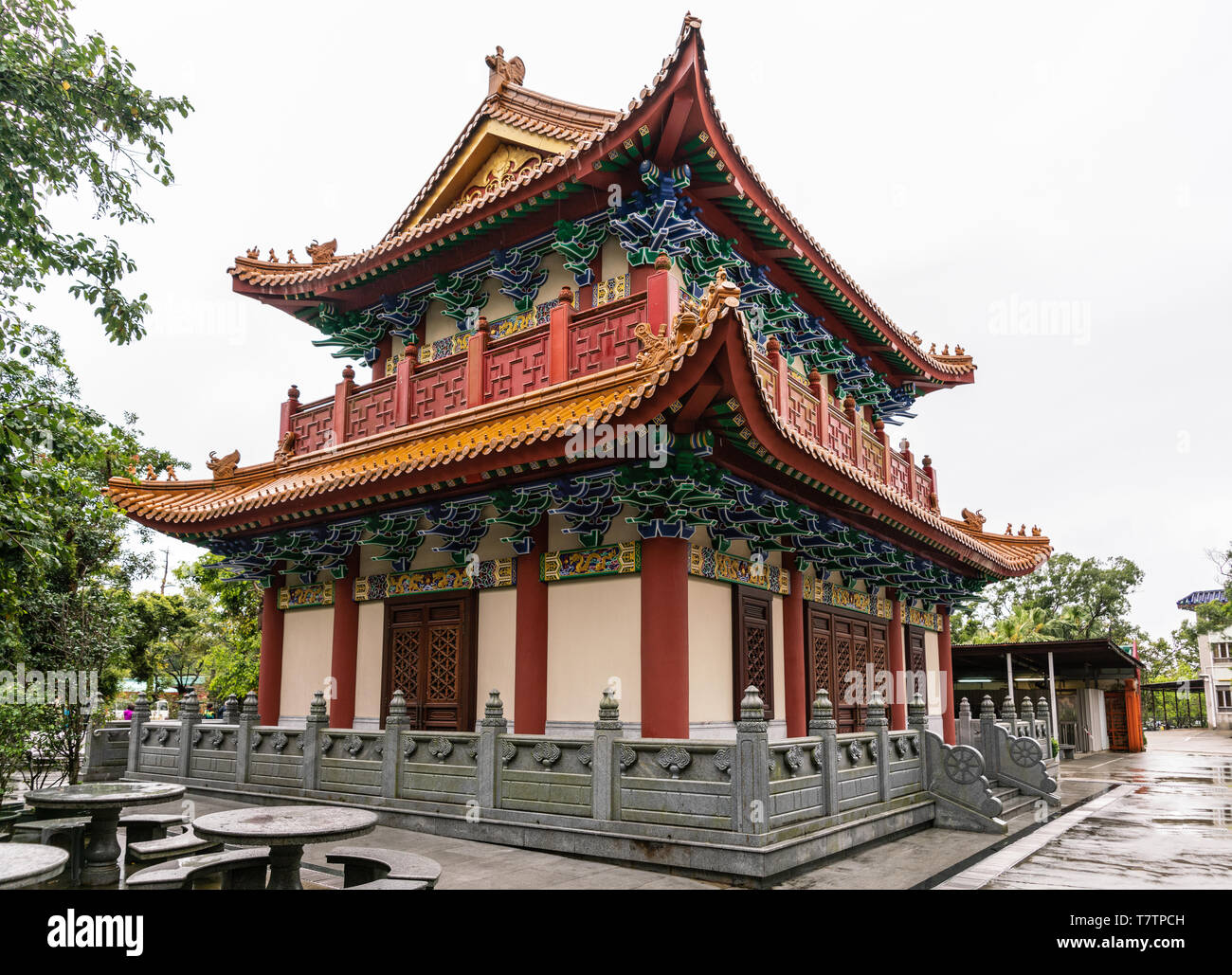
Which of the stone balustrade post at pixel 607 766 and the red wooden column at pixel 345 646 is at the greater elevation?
the red wooden column at pixel 345 646

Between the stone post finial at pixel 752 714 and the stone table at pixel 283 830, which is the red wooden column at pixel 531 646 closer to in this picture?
the stone post finial at pixel 752 714

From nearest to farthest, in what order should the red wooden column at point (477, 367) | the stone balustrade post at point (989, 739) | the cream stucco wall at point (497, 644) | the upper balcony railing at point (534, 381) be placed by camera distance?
1. the upper balcony railing at point (534, 381)
2. the cream stucco wall at point (497, 644)
3. the red wooden column at point (477, 367)
4. the stone balustrade post at point (989, 739)

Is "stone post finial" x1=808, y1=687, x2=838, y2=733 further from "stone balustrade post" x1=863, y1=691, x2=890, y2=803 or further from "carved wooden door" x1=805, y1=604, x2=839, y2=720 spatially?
"carved wooden door" x1=805, y1=604, x2=839, y2=720

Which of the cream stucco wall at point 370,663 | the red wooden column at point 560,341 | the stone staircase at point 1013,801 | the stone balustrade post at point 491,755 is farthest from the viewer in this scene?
the stone staircase at point 1013,801

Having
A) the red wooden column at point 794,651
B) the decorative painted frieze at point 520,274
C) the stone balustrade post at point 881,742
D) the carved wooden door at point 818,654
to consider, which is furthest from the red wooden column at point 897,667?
the decorative painted frieze at point 520,274

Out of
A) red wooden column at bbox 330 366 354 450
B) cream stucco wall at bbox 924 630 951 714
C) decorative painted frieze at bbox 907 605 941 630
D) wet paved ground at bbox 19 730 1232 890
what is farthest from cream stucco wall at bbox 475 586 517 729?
cream stucco wall at bbox 924 630 951 714

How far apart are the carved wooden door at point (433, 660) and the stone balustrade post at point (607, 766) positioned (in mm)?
3031

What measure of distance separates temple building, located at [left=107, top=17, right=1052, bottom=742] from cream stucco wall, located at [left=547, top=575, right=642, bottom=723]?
30mm

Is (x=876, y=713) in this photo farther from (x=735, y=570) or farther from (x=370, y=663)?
(x=370, y=663)

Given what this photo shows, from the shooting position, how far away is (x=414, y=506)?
10594 mm

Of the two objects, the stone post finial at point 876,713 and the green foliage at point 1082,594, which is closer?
the stone post finial at point 876,713

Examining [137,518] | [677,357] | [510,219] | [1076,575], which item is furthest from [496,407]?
[1076,575]

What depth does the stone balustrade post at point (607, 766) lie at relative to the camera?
763 centimetres

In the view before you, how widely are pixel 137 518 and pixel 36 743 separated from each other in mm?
3208
